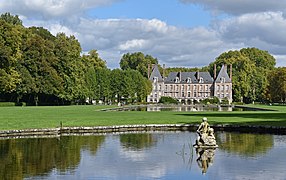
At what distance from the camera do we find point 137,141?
79.4 ft

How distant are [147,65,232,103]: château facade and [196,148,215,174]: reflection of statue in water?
105959 millimetres

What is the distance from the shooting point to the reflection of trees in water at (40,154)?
15.7m

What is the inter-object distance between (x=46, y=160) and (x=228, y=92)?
10987 cm

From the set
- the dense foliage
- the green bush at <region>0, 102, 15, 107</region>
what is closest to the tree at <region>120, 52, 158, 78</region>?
the dense foliage

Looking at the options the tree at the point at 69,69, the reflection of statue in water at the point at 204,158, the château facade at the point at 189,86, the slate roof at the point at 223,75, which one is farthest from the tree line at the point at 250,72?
the reflection of statue in water at the point at 204,158

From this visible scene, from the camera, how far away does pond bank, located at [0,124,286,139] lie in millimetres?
26500

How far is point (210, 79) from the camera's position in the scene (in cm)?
13112

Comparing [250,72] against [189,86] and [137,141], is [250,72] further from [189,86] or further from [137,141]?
[137,141]

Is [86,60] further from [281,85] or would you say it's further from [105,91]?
[281,85]

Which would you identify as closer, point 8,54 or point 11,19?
point 8,54

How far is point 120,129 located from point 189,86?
104883mm

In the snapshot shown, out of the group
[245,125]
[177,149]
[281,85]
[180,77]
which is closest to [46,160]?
[177,149]

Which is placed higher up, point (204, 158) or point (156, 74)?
point (156, 74)

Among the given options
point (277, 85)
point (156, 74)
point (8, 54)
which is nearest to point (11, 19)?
point (8, 54)
